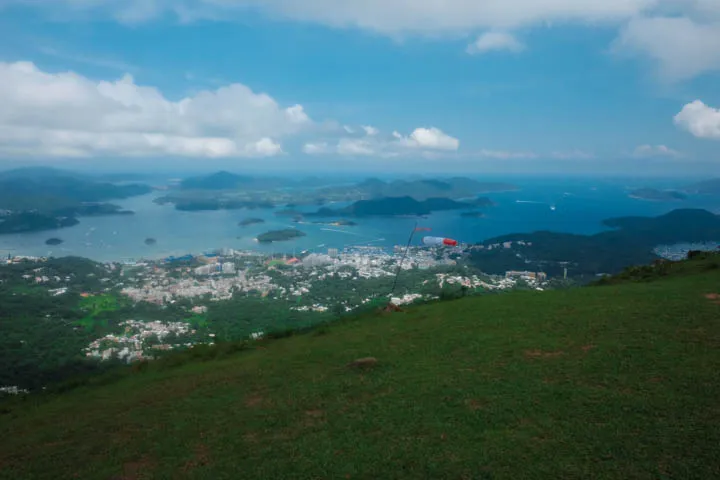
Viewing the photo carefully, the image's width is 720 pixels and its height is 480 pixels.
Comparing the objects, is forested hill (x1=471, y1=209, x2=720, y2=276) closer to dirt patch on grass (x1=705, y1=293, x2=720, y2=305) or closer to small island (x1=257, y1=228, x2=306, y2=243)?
small island (x1=257, y1=228, x2=306, y2=243)

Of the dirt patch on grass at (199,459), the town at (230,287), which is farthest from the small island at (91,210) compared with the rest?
the dirt patch on grass at (199,459)

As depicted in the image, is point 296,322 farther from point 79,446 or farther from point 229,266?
point 229,266

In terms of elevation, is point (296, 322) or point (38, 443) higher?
point (38, 443)

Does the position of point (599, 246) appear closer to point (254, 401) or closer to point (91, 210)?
point (254, 401)

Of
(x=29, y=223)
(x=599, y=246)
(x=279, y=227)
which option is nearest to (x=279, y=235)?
(x=279, y=227)

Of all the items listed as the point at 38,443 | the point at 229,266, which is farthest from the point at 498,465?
the point at 229,266

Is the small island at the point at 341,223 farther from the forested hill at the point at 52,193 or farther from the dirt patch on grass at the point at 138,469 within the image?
the dirt patch on grass at the point at 138,469
